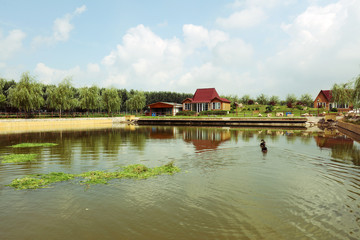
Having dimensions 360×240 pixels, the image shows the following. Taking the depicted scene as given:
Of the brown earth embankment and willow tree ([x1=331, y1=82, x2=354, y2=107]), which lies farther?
willow tree ([x1=331, y1=82, x2=354, y2=107])

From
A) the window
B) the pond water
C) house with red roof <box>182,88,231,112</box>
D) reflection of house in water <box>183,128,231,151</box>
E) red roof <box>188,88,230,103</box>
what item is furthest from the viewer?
red roof <box>188,88,230,103</box>

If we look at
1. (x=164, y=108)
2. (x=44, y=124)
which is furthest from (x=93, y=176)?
(x=164, y=108)

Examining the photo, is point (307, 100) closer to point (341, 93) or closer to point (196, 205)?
point (341, 93)

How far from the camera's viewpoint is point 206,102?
61750 millimetres

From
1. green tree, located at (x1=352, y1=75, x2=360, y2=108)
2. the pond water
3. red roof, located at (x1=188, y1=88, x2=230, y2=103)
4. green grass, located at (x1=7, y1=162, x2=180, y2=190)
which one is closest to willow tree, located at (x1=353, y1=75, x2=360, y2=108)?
green tree, located at (x1=352, y1=75, x2=360, y2=108)

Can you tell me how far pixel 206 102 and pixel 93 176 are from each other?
53.5 m

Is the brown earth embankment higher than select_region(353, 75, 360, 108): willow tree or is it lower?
lower

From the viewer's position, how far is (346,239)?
524 cm

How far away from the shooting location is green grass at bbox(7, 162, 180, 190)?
29.7 ft

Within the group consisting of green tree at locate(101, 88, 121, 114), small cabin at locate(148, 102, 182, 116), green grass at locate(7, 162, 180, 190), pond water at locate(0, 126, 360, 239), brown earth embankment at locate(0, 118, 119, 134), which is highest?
green tree at locate(101, 88, 121, 114)

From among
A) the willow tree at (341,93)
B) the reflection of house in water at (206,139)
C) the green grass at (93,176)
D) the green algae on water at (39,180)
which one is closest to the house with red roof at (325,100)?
the willow tree at (341,93)

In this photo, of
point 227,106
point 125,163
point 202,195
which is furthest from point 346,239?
point 227,106

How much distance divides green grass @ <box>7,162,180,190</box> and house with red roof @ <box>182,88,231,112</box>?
50858mm

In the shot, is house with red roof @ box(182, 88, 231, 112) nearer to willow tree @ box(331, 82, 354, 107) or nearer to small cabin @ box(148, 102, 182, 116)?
small cabin @ box(148, 102, 182, 116)
